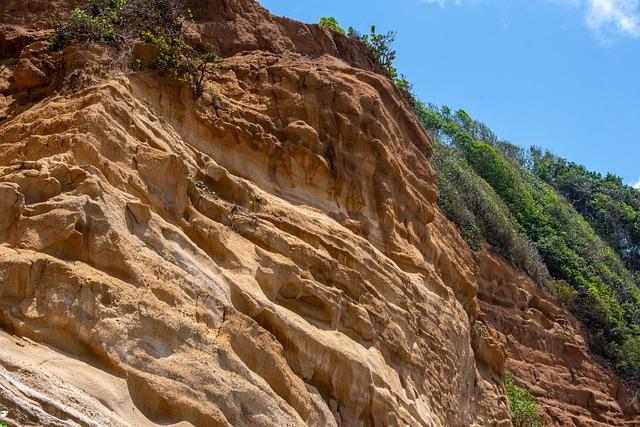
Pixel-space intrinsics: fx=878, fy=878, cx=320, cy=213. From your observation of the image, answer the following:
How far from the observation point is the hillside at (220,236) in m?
8.13

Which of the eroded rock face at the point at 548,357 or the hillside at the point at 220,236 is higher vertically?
the eroded rock face at the point at 548,357

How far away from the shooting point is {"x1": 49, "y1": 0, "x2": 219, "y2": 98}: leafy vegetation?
40.7 feet

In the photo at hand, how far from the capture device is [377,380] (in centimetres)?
1163

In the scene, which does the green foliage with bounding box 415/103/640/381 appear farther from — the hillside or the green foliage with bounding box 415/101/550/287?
the hillside

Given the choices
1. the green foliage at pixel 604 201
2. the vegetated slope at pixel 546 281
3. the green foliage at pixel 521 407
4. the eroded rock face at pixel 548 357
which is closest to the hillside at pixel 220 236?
the green foliage at pixel 521 407

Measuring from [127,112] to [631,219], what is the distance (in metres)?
35.2

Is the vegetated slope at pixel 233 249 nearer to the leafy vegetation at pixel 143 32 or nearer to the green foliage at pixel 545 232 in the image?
the leafy vegetation at pixel 143 32

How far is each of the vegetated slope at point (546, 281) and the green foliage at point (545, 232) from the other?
0.04m

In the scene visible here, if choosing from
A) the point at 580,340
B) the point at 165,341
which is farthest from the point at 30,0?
the point at 580,340

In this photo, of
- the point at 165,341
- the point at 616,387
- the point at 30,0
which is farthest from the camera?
the point at 616,387

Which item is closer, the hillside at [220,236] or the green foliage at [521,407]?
the hillside at [220,236]

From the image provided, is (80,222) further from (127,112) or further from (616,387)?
(616,387)

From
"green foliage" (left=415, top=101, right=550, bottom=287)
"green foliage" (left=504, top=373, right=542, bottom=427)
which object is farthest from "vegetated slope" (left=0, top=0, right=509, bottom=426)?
"green foliage" (left=415, top=101, right=550, bottom=287)

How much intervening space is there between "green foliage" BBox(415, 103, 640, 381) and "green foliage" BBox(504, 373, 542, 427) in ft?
15.8
